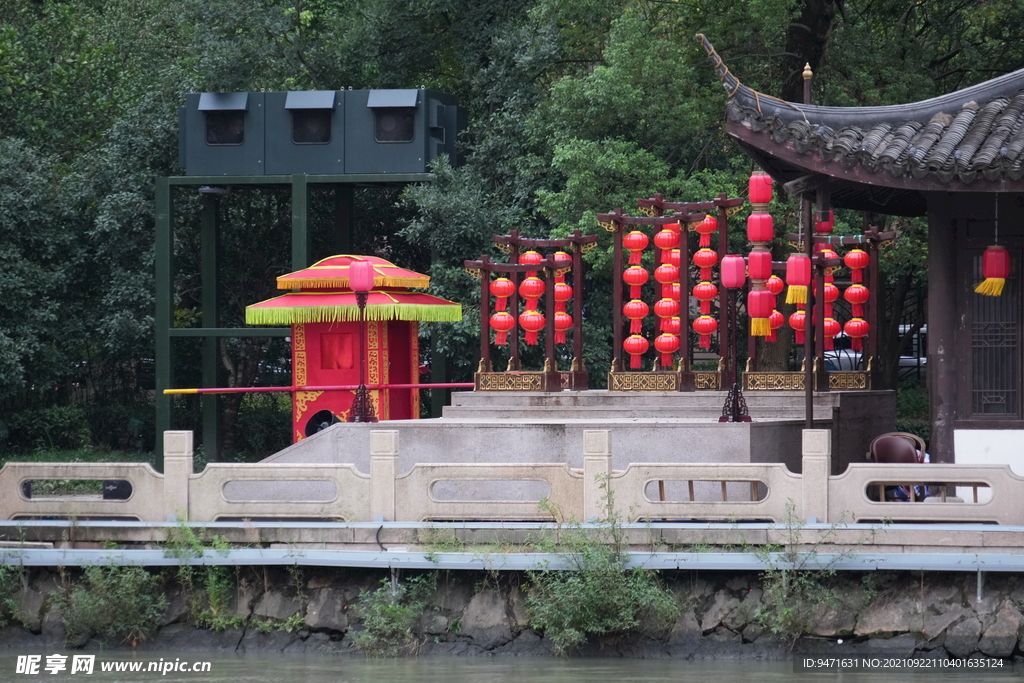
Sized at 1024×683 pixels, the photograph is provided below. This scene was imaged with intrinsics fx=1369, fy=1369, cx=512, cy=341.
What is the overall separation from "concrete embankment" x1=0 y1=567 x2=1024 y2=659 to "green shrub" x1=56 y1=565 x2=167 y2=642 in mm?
97

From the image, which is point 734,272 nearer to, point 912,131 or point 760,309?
point 760,309

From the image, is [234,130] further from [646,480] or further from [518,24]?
[646,480]

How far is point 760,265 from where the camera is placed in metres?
13.6

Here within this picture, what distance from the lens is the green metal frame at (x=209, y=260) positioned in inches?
874

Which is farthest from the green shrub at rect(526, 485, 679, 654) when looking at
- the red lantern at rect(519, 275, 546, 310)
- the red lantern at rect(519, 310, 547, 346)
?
the red lantern at rect(519, 275, 546, 310)

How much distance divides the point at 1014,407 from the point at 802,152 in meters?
3.08

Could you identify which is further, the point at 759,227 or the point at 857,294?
the point at 857,294

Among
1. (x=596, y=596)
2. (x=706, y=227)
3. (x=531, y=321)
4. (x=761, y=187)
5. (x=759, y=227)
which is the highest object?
(x=761, y=187)

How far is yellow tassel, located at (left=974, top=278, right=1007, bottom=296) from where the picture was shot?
12445mm

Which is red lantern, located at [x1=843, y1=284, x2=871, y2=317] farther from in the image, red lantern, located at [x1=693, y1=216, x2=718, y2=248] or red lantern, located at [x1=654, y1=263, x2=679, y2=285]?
red lantern, located at [x1=654, y1=263, x2=679, y2=285]

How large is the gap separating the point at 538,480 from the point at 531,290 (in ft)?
18.0

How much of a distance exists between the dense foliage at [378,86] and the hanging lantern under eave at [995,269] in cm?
821

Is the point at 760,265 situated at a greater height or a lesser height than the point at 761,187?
lesser

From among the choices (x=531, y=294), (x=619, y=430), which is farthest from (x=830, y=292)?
(x=619, y=430)
